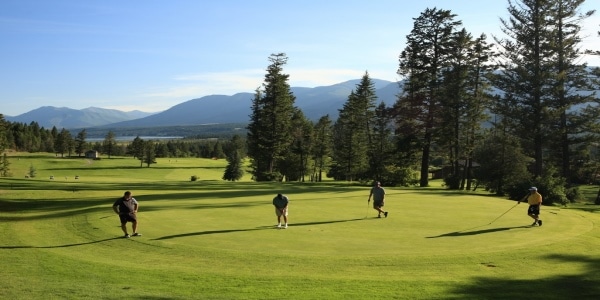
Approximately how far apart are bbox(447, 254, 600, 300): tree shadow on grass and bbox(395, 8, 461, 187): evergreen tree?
1362 inches

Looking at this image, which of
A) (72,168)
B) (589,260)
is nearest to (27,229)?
(589,260)

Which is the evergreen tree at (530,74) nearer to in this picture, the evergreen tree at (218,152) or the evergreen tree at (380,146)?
the evergreen tree at (380,146)

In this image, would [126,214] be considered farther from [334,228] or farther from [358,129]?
[358,129]

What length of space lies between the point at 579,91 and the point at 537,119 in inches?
287

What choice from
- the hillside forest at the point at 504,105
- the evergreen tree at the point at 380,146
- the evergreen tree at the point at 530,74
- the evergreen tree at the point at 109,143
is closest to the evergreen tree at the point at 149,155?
the evergreen tree at the point at 109,143

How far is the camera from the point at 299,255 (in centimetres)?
1445

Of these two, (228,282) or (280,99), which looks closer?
(228,282)

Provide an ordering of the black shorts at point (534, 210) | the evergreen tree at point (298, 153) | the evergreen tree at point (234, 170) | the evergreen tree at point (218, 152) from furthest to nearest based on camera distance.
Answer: the evergreen tree at point (218, 152) < the evergreen tree at point (234, 170) < the evergreen tree at point (298, 153) < the black shorts at point (534, 210)

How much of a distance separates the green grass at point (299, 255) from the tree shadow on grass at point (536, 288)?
0.04 m

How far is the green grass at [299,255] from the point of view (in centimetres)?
1157

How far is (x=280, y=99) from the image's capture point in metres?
67.6

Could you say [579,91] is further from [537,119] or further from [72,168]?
[72,168]

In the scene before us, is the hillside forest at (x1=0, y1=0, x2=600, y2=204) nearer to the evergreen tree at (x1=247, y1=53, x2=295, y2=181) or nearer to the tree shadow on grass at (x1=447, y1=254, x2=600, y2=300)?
the evergreen tree at (x1=247, y1=53, x2=295, y2=181)

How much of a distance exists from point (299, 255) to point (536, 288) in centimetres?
690
